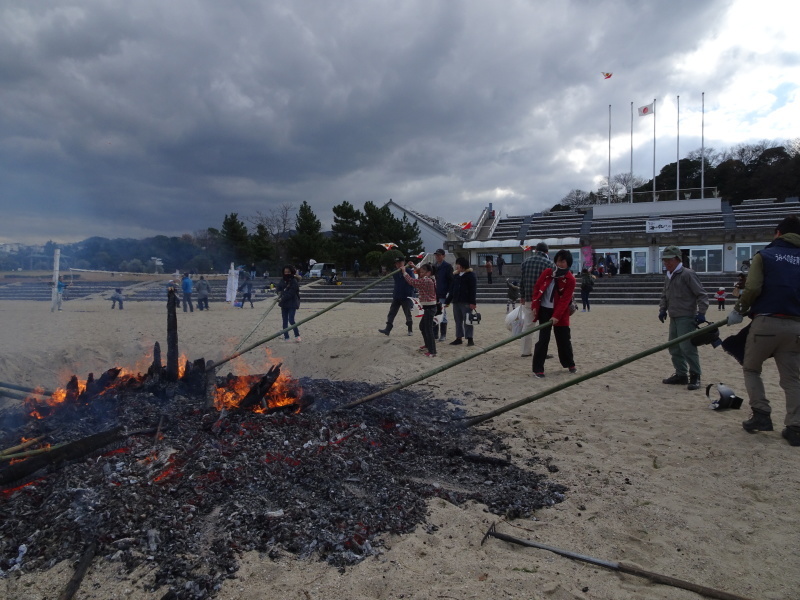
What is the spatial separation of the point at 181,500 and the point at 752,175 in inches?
2695

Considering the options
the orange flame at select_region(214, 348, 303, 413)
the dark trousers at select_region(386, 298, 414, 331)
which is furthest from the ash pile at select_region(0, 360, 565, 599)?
the dark trousers at select_region(386, 298, 414, 331)

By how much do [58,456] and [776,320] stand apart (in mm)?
5958

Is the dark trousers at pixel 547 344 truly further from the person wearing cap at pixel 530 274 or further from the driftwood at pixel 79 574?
the driftwood at pixel 79 574

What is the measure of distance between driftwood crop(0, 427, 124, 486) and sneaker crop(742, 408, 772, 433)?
5573 mm

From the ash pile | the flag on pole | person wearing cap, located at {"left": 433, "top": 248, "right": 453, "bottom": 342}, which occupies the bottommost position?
the ash pile

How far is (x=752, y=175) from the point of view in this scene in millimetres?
55656

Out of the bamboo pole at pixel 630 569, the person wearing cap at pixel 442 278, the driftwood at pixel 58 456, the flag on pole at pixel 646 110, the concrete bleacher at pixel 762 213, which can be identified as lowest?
the bamboo pole at pixel 630 569

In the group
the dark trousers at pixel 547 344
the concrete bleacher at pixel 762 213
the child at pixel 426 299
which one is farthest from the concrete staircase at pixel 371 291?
the dark trousers at pixel 547 344

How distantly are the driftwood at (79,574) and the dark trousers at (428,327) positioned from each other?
6359 millimetres

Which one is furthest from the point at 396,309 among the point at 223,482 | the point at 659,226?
the point at 659,226

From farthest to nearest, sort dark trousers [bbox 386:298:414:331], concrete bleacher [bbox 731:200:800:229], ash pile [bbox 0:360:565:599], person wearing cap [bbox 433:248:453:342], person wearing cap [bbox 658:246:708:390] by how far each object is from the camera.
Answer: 1. concrete bleacher [bbox 731:200:800:229]
2. dark trousers [bbox 386:298:414:331]
3. person wearing cap [bbox 433:248:453:342]
4. person wearing cap [bbox 658:246:708:390]
5. ash pile [bbox 0:360:565:599]

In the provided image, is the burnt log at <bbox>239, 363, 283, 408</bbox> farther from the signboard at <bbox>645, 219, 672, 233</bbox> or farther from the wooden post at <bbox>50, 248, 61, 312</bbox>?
the signboard at <bbox>645, 219, 672, 233</bbox>

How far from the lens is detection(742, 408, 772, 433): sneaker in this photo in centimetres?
453

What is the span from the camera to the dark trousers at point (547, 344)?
7078 mm
